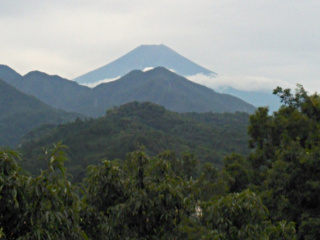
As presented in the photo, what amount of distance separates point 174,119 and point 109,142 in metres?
27.3

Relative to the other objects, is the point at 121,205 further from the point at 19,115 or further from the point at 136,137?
the point at 19,115

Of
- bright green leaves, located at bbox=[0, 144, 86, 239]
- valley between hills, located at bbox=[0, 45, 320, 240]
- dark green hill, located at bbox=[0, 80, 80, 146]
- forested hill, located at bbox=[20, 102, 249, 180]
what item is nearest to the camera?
bright green leaves, located at bbox=[0, 144, 86, 239]

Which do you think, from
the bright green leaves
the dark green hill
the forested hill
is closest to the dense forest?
the bright green leaves

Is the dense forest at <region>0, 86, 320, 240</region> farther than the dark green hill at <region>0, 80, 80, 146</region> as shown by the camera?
No

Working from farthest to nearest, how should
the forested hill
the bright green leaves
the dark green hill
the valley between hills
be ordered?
the dark green hill, the forested hill, the valley between hills, the bright green leaves

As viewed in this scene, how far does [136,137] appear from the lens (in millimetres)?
78500

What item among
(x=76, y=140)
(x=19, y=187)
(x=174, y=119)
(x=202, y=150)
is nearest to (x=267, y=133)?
(x=19, y=187)

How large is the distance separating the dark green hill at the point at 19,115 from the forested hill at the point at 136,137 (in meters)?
35.7

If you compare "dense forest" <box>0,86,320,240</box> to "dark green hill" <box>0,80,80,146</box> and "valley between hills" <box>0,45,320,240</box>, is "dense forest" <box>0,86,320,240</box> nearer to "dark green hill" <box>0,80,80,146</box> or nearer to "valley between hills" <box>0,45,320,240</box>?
"valley between hills" <box>0,45,320,240</box>

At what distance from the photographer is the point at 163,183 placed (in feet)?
18.2

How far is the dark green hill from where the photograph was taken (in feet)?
→ 482

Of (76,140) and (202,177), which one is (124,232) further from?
(76,140)

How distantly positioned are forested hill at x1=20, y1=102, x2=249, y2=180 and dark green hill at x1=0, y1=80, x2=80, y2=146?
35699mm

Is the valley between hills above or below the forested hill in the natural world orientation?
above
